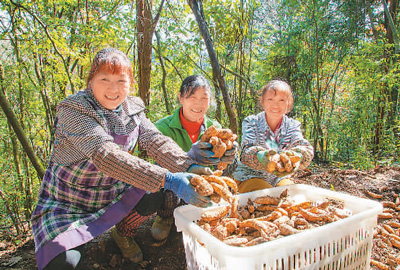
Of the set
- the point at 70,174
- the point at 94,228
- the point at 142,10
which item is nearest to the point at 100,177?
the point at 70,174

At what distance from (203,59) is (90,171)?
Result: 11.0 ft

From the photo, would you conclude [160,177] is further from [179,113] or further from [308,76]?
[308,76]

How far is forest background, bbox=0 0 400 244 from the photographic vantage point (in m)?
3.00

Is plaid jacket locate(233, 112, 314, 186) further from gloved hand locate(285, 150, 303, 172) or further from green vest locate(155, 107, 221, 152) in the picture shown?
green vest locate(155, 107, 221, 152)

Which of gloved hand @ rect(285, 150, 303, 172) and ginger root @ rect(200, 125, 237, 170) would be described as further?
gloved hand @ rect(285, 150, 303, 172)

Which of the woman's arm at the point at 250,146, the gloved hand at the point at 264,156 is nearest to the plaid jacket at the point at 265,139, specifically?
the woman's arm at the point at 250,146

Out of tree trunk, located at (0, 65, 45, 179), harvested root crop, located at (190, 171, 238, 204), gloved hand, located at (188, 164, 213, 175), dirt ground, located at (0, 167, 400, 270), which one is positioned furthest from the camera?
tree trunk, located at (0, 65, 45, 179)

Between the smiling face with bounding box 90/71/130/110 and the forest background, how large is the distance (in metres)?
1.24

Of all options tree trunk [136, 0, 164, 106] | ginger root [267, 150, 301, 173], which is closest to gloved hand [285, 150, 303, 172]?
ginger root [267, 150, 301, 173]

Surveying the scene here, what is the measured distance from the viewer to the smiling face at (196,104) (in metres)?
2.01

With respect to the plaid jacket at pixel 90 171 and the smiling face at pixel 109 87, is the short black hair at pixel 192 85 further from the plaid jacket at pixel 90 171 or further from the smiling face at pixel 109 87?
the smiling face at pixel 109 87

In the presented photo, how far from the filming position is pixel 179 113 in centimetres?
214

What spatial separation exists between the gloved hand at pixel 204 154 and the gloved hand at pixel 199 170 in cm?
7

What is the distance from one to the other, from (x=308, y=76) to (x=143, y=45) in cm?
317
